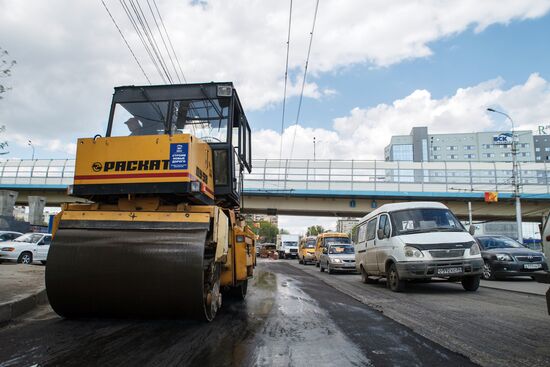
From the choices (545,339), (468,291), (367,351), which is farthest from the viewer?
(468,291)

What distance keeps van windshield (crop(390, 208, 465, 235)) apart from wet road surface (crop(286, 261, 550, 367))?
1566 millimetres

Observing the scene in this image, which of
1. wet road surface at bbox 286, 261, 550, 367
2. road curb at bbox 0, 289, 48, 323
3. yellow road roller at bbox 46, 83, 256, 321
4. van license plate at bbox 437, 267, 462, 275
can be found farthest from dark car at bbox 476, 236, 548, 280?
road curb at bbox 0, 289, 48, 323

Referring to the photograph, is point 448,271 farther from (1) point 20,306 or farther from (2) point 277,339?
(1) point 20,306

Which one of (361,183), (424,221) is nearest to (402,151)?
(361,183)

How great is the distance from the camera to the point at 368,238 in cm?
1216

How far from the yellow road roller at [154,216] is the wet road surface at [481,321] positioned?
2.93 meters

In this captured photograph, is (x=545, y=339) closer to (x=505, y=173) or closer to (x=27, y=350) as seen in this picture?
(x=27, y=350)

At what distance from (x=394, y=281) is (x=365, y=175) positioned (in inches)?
987

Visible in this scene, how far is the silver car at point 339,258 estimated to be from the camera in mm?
19016

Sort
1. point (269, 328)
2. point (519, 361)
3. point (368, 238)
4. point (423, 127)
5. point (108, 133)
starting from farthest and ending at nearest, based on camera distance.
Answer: point (423, 127)
point (368, 238)
point (108, 133)
point (269, 328)
point (519, 361)

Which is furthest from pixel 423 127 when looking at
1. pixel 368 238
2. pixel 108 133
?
pixel 108 133

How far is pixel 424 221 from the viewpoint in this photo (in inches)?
392

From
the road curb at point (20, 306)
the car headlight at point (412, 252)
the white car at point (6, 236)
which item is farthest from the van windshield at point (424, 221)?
the white car at point (6, 236)

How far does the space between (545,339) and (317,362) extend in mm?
2843
